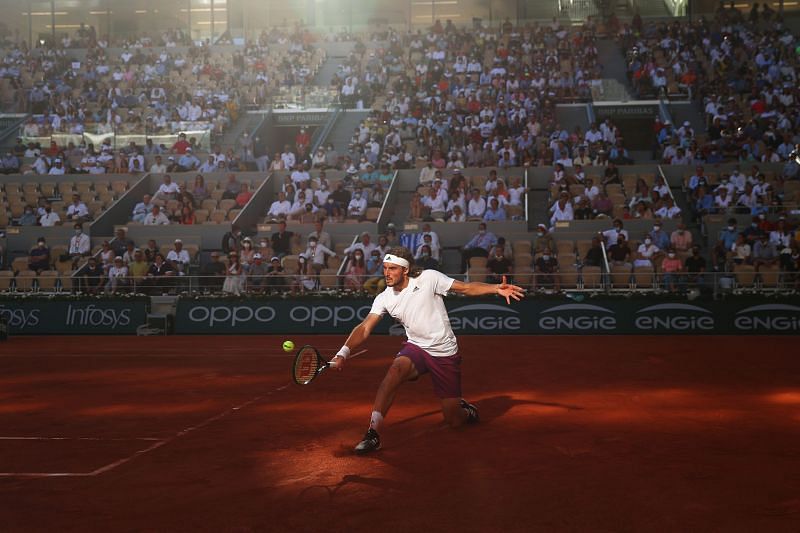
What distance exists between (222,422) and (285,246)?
1491 cm

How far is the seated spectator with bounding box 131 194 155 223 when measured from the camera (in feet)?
92.8

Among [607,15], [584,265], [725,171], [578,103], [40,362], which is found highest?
[607,15]

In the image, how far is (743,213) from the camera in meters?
25.1

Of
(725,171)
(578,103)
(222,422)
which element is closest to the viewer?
(222,422)

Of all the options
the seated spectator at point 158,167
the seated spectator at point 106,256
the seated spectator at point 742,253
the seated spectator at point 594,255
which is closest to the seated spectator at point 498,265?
the seated spectator at point 594,255

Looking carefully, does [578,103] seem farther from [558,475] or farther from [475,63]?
[558,475]

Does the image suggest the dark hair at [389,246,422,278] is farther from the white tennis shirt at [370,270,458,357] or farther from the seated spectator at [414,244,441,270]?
the seated spectator at [414,244,441,270]

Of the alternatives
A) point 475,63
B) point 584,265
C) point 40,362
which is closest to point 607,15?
point 475,63

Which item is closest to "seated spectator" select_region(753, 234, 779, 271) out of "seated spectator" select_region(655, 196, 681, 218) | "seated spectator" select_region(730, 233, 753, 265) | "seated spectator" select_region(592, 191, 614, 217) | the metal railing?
"seated spectator" select_region(730, 233, 753, 265)

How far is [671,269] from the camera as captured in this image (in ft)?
74.9

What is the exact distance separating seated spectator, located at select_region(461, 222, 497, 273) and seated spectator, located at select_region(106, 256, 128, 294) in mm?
8825

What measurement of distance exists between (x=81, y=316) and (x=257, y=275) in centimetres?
A: 482

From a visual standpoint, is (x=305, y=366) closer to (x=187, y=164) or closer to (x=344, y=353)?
(x=344, y=353)

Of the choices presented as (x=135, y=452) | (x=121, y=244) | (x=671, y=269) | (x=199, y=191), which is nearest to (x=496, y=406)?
(x=135, y=452)
